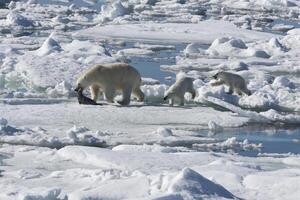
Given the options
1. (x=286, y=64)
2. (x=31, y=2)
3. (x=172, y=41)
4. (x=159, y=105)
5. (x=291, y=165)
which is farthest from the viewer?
(x=31, y=2)

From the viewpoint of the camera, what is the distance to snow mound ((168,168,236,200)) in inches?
200

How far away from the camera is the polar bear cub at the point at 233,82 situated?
1129cm

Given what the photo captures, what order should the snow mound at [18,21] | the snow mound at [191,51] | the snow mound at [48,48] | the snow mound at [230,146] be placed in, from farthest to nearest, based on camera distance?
the snow mound at [18,21], the snow mound at [191,51], the snow mound at [48,48], the snow mound at [230,146]

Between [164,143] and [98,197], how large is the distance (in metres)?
2.70

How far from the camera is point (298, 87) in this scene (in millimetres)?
12570

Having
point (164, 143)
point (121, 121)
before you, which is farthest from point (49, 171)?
point (121, 121)

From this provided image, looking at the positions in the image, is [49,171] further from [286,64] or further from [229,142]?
[286,64]

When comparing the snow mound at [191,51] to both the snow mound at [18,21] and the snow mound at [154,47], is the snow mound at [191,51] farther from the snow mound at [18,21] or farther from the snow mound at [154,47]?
the snow mound at [18,21]

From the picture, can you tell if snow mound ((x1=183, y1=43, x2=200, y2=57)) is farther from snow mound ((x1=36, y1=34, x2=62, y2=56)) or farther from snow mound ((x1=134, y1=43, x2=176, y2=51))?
snow mound ((x1=36, y1=34, x2=62, y2=56))

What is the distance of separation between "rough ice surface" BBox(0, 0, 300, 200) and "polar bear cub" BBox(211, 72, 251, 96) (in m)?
0.19

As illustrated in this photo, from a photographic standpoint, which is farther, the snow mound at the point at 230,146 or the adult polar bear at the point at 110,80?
the adult polar bear at the point at 110,80

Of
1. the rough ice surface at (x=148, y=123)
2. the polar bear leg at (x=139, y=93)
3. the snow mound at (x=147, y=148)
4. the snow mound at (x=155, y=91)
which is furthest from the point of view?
the snow mound at (x=155, y=91)

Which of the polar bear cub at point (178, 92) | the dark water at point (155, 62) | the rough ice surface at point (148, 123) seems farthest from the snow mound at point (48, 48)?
the polar bear cub at point (178, 92)

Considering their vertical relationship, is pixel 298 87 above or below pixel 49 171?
below
